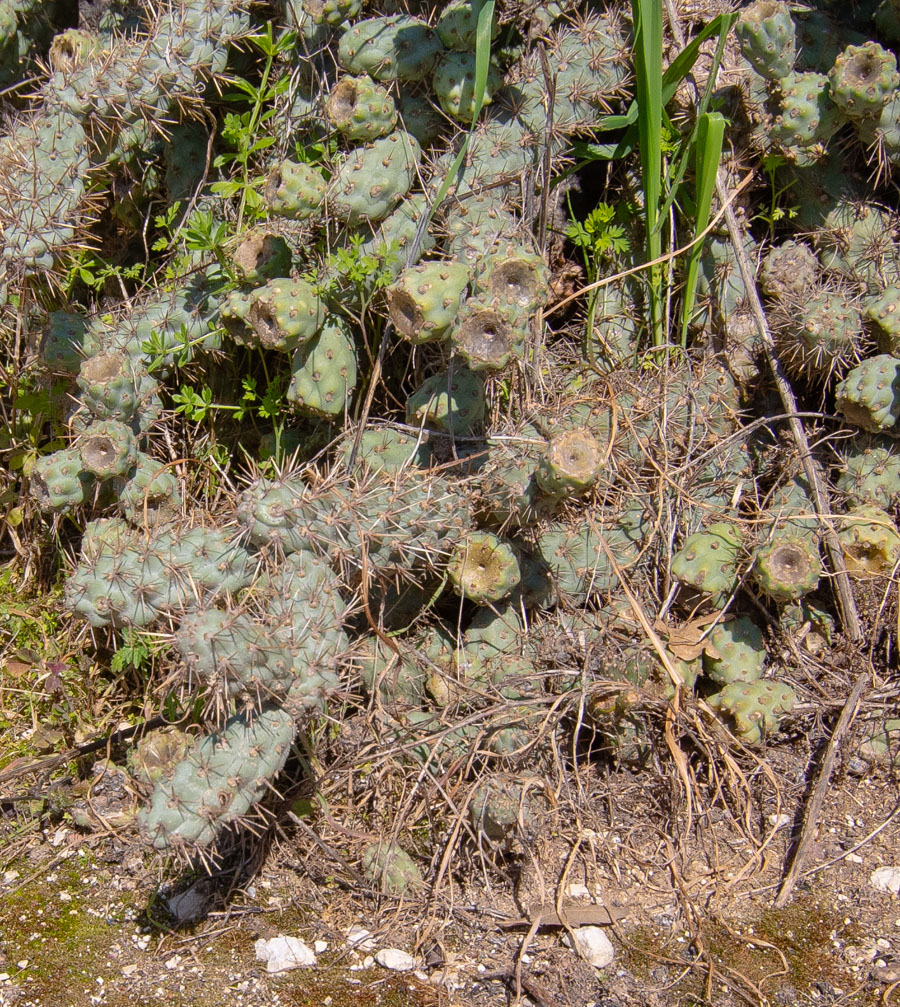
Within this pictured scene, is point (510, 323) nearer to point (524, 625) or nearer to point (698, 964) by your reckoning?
point (524, 625)

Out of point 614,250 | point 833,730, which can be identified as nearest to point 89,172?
point 614,250

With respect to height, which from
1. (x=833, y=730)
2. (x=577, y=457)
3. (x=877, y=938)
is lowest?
(x=877, y=938)

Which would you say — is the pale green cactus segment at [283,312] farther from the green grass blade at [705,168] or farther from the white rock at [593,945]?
the white rock at [593,945]

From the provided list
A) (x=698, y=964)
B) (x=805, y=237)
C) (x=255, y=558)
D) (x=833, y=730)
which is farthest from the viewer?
(x=805, y=237)

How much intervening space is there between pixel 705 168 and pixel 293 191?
1.11 metres

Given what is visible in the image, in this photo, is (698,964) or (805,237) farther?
(805,237)

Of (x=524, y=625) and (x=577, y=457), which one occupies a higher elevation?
(x=577, y=457)

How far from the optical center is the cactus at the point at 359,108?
8.26 feet

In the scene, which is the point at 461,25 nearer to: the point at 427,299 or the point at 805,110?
the point at 427,299

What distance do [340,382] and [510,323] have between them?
1.70ft

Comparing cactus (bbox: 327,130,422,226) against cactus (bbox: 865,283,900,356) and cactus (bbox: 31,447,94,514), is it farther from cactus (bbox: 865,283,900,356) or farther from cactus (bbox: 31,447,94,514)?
cactus (bbox: 865,283,900,356)

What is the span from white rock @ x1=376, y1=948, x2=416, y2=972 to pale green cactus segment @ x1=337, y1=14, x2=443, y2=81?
7.22 feet

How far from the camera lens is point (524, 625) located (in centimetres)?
259

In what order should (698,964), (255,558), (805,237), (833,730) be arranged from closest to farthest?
(698,964)
(255,558)
(833,730)
(805,237)
